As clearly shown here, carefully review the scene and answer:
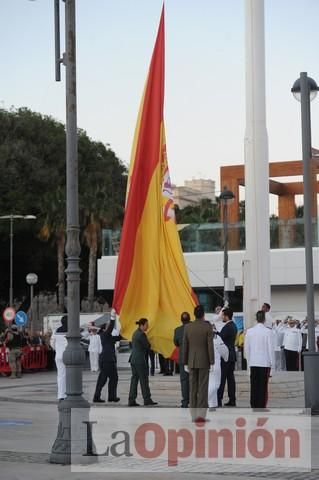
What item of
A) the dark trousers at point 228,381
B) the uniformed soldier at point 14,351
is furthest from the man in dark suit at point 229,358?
the uniformed soldier at point 14,351

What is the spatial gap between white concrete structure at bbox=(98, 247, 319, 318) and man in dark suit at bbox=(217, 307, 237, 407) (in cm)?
2243

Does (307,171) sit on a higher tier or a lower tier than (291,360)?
higher

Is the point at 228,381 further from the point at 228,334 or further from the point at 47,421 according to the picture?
the point at 47,421

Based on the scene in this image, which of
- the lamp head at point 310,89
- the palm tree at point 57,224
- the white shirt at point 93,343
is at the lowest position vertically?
the white shirt at point 93,343

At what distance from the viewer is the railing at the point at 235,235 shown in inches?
1550

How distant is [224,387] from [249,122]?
690 centimetres

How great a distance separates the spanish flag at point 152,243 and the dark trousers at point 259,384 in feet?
8.93

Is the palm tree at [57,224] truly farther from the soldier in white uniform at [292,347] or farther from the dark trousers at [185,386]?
the dark trousers at [185,386]

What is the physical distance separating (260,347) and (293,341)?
1287 centimetres

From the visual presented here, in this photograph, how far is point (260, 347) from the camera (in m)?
16.8

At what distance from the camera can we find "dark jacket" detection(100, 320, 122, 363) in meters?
19.2

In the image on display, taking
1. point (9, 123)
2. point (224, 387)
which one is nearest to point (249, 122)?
point (224, 387)

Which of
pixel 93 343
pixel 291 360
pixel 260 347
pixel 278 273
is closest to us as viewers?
pixel 260 347

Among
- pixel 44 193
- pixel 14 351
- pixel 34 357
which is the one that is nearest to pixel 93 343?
pixel 34 357
